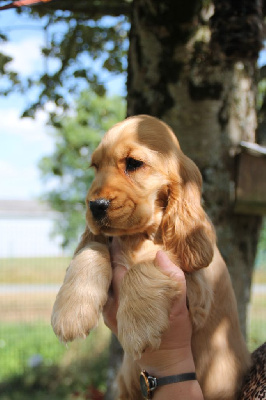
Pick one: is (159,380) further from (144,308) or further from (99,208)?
(99,208)

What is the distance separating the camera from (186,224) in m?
2.14

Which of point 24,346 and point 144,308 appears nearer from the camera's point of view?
point 144,308

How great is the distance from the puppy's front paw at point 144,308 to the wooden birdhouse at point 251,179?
1674 mm

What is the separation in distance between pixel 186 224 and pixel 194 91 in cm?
166

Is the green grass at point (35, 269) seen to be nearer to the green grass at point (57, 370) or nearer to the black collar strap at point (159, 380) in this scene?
the green grass at point (57, 370)

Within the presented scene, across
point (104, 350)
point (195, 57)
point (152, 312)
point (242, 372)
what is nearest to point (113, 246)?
point (152, 312)

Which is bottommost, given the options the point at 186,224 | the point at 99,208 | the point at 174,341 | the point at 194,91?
the point at 174,341

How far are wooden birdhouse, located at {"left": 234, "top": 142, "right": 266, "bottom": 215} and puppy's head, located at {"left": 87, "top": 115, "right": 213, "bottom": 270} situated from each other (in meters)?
1.33

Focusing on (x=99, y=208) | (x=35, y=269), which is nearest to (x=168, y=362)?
(x=99, y=208)

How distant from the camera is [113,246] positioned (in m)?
2.36

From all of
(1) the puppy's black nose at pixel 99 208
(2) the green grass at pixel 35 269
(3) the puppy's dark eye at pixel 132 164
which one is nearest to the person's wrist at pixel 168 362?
(1) the puppy's black nose at pixel 99 208

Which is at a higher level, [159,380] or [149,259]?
[149,259]

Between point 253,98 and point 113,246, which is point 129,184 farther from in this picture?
point 253,98

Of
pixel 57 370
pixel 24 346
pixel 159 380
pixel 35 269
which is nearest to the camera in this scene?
pixel 159 380
